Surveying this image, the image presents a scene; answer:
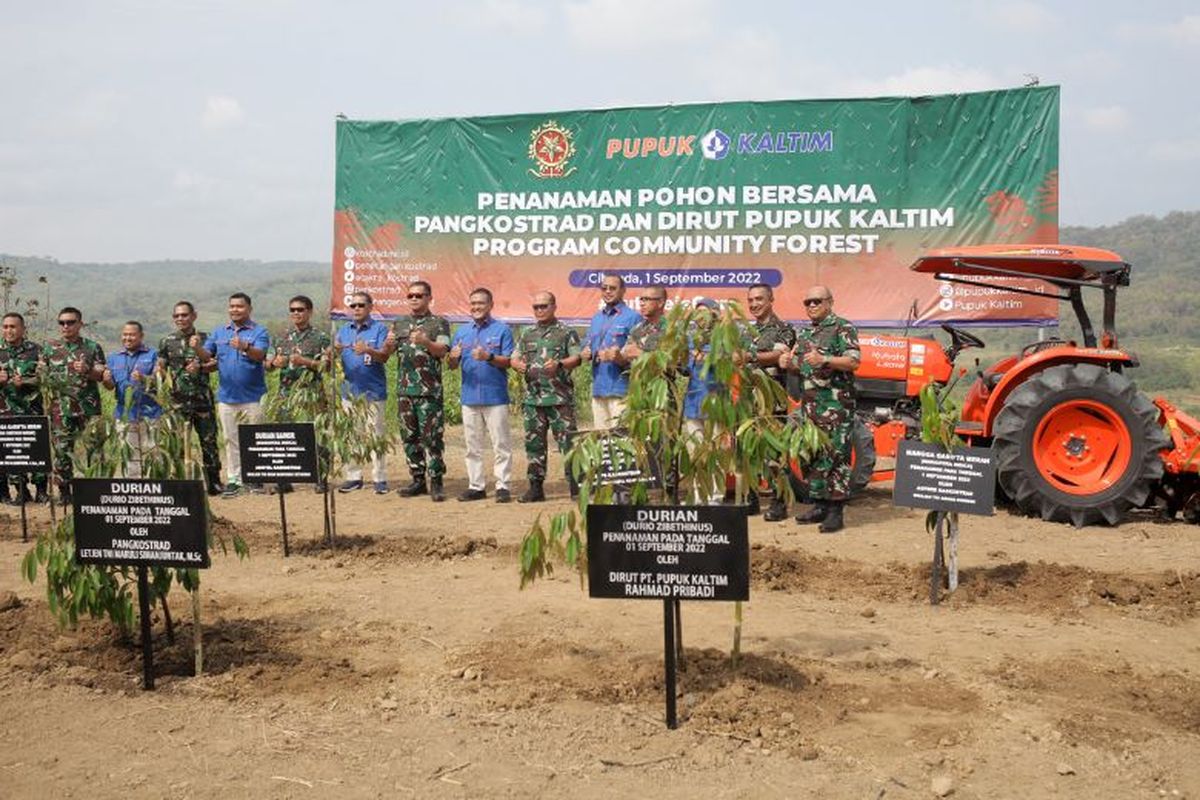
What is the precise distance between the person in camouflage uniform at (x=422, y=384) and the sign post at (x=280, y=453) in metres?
2.15

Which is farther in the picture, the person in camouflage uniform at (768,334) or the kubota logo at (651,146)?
the kubota logo at (651,146)

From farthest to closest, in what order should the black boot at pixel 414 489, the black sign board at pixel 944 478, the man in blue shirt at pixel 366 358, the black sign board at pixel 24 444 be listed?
the black boot at pixel 414 489, the man in blue shirt at pixel 366 358, the black sign board at pixel 24 444, the black sign board at pixel 944 478

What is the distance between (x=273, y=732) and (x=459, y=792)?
962 mm

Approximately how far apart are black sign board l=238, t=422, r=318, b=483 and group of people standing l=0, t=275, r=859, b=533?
0.86m

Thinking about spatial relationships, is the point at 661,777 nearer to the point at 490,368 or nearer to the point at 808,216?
the point at 490,368

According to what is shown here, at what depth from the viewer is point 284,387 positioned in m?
9.44

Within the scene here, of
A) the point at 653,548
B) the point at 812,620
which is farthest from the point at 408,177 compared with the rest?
the point at 653,548

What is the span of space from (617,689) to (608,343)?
183 inches

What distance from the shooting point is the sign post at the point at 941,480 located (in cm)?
577

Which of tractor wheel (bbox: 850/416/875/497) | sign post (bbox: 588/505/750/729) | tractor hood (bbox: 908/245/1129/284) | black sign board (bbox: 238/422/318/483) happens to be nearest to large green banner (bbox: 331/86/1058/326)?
tractor hood (bbox: 908/245/1129/284)

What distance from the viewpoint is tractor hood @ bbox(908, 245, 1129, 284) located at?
8.00 meters

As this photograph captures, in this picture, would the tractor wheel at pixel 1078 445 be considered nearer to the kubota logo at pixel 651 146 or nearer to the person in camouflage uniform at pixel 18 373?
the kubota logo at pixel 651 146

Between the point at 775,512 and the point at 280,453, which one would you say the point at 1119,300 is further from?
the point at 280,453

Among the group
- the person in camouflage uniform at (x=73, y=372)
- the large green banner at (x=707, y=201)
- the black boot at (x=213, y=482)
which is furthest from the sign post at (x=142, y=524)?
the large green banner at (x=707, y=201)
